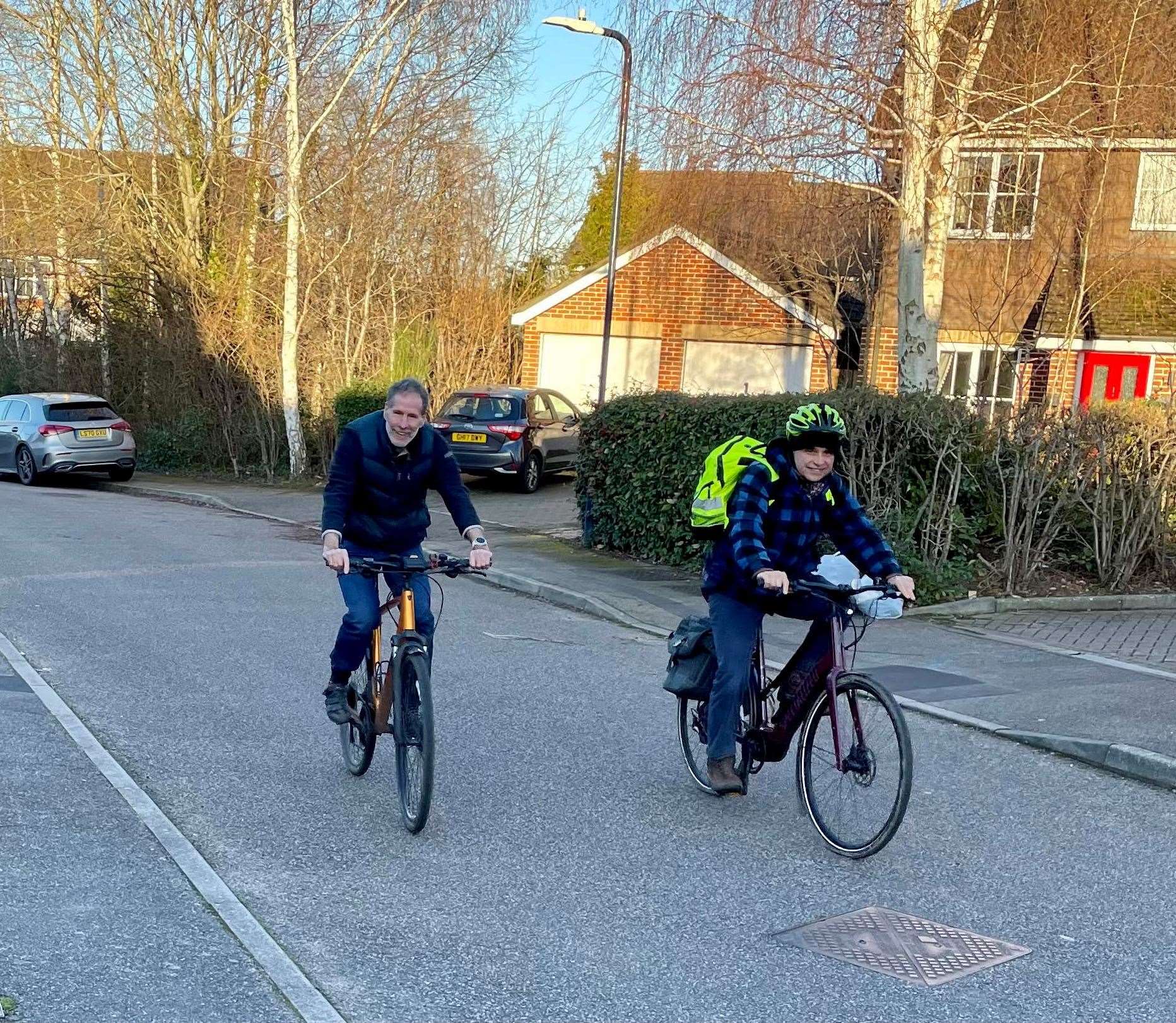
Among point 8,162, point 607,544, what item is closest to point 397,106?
point 8,162

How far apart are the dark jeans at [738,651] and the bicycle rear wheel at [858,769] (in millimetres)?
187

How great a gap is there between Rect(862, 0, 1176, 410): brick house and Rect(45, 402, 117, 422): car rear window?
45.4 feet

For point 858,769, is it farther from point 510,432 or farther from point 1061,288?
point 1061,288

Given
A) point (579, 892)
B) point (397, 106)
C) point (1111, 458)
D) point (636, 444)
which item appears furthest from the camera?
point (397, 106)

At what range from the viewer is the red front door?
21.5 metres

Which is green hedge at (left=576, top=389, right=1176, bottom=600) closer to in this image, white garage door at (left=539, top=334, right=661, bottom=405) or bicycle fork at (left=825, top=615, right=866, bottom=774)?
bicycle fork at (left=825, top=615, right=866, bottom=774)

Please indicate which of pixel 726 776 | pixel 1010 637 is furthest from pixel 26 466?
pixel 726 776

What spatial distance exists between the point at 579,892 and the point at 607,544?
10.0 metres

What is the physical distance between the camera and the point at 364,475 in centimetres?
562

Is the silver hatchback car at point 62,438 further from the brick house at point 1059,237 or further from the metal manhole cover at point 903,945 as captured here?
the metal manhole cover at point 903,945

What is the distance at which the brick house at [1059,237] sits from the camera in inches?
475

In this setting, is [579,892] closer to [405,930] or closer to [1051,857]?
[405,930]

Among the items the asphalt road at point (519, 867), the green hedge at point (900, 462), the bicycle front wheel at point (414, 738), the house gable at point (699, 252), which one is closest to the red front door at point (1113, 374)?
the house gable at point (699, 252)

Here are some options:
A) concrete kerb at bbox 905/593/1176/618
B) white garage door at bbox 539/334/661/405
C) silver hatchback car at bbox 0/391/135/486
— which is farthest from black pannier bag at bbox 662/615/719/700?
white garage door at bbox 539/334/661/405
